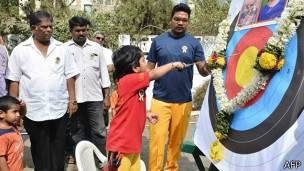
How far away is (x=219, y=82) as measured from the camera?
3387 mm

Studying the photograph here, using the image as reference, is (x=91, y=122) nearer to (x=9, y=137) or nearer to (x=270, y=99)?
(x=9, y=137)

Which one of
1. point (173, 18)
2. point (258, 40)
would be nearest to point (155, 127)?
point (173, 18)

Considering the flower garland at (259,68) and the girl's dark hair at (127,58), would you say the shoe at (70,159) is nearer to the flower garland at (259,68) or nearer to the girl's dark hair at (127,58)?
the girl's dark hair at (127,58)

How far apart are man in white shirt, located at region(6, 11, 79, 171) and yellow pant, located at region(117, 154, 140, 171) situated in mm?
1248

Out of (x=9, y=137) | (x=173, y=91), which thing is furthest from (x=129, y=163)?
(x=173, y=91)

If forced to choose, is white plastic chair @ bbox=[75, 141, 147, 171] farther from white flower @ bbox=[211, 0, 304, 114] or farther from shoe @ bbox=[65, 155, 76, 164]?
shoe @ bbox=[65, 155, 76, 164]

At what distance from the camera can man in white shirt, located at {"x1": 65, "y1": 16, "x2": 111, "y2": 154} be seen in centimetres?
522

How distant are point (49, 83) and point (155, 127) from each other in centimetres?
111

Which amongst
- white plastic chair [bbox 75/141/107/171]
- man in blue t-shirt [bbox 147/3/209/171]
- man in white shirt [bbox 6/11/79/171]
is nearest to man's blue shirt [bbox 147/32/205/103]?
man in blue t-shirt [bbox 147/3/209/171]

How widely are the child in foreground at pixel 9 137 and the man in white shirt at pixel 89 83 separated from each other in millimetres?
1551

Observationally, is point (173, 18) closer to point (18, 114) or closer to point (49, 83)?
point (49, 83)

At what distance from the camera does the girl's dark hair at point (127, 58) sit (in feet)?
10.9

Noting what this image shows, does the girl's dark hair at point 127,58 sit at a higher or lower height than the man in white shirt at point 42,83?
higher

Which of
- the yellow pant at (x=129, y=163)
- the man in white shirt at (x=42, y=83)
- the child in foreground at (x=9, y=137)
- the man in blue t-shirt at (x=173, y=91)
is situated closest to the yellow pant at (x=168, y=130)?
the man in blue t-shirt at (x=173, y=91)
